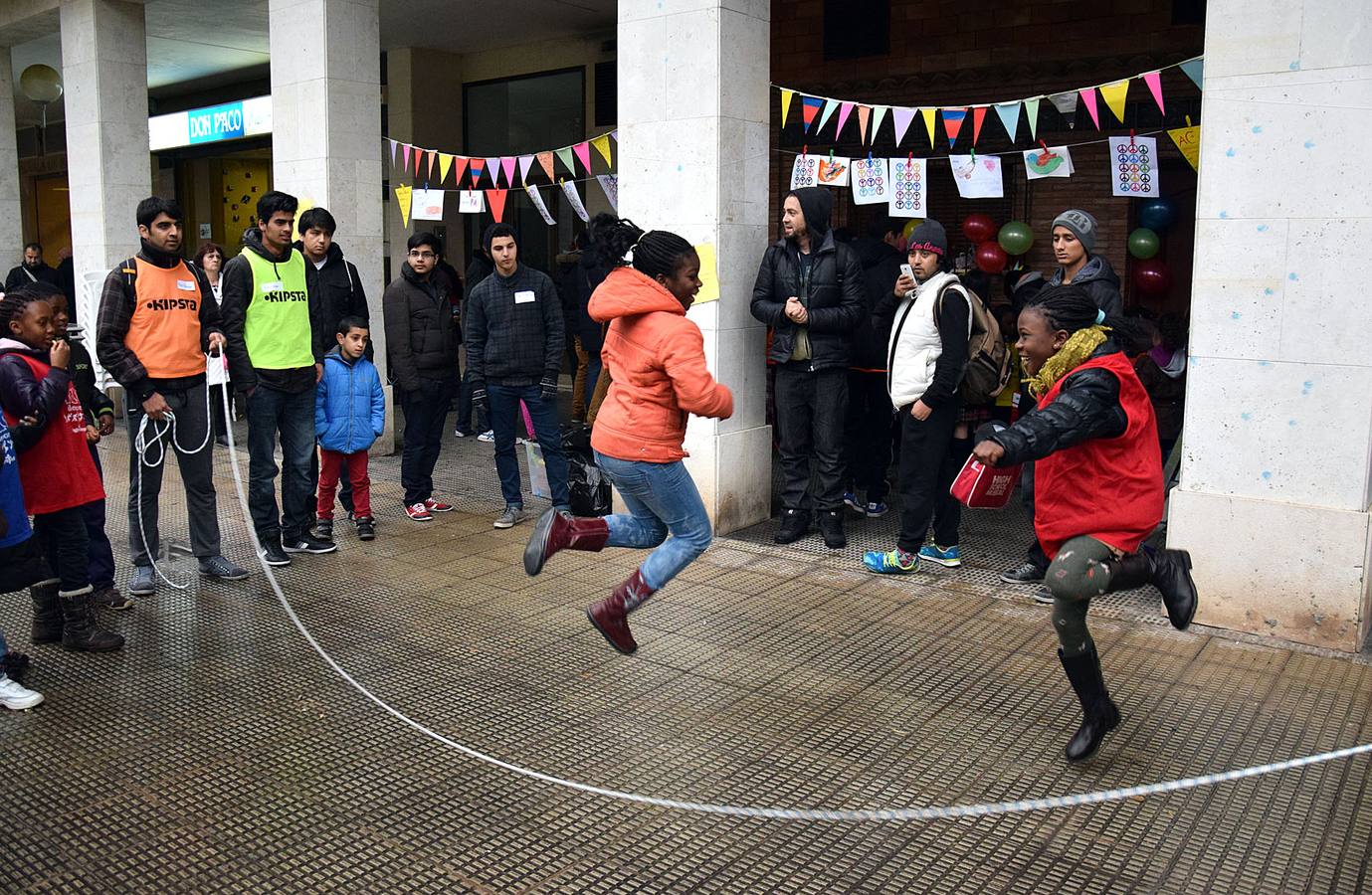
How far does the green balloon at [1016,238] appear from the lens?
36.3ft

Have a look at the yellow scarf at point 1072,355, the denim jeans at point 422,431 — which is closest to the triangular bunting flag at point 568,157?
the denim jeans at point 422,431

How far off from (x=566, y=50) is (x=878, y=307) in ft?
32.0

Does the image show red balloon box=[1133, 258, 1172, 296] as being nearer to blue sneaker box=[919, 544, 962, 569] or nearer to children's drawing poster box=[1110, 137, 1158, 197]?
children's drawing poster box=[1110, 137, 1158, 197]

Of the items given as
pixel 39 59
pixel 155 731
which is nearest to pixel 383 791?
pixel 155 731

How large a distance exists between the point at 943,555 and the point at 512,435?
303 cm

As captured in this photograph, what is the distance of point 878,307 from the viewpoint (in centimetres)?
770

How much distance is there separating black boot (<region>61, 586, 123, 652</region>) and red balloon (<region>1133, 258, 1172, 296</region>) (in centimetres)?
883

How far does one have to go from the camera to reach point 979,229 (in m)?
11.5

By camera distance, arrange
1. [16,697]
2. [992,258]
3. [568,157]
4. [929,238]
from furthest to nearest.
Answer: [992,258] < [568,157] < [929,238] < [16,697]

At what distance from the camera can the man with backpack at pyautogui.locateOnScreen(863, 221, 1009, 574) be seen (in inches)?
264

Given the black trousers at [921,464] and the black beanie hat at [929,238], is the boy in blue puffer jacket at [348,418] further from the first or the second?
the black beanie hat at [929,238]

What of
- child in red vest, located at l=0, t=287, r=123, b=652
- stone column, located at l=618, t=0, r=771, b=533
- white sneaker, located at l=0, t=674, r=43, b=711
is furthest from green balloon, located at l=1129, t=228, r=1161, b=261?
white sneaker, located at l=0, t=674, r=43, b=711

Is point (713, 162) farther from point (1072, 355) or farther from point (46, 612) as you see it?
point (46, 612)

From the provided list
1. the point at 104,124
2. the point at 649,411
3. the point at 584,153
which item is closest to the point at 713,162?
the point at 584,153
